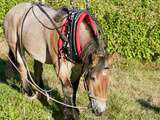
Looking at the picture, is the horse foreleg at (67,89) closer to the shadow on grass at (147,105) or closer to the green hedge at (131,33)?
the shadow on grass at (147,105)

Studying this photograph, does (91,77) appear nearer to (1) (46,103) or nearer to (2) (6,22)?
(1) (46,103)

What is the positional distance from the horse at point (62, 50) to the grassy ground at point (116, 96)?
1.36 feet

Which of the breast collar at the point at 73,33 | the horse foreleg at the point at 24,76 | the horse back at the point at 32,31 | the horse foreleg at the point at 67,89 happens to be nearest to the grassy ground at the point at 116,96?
the horse foreleg at the point at 24,76

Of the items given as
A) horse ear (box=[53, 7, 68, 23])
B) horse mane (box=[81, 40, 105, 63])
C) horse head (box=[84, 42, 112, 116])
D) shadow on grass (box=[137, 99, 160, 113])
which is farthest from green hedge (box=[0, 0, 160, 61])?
horse head (box=[84, 42, 112, 116])

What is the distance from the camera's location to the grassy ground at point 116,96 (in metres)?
7.14

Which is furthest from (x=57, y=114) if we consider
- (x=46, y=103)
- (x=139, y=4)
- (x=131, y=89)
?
(x=139, y=4)

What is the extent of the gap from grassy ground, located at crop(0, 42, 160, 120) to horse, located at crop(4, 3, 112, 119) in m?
0.41

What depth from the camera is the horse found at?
20.0 ft

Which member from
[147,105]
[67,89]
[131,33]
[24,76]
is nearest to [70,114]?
[67,89]

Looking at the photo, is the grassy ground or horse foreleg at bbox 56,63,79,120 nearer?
horse foreleg at bbox 56,63,79,120

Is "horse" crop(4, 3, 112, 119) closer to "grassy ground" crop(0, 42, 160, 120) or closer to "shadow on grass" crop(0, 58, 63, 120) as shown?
"shadow on grass" crop(0, 58, 63, 120)

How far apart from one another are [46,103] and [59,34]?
161cm

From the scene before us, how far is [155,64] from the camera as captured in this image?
35.4 ft

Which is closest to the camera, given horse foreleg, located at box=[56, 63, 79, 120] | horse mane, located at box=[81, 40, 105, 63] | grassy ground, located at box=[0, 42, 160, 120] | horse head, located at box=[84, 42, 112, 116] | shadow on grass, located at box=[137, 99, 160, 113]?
horse head, located at box=[84, 42, 112, 116]
